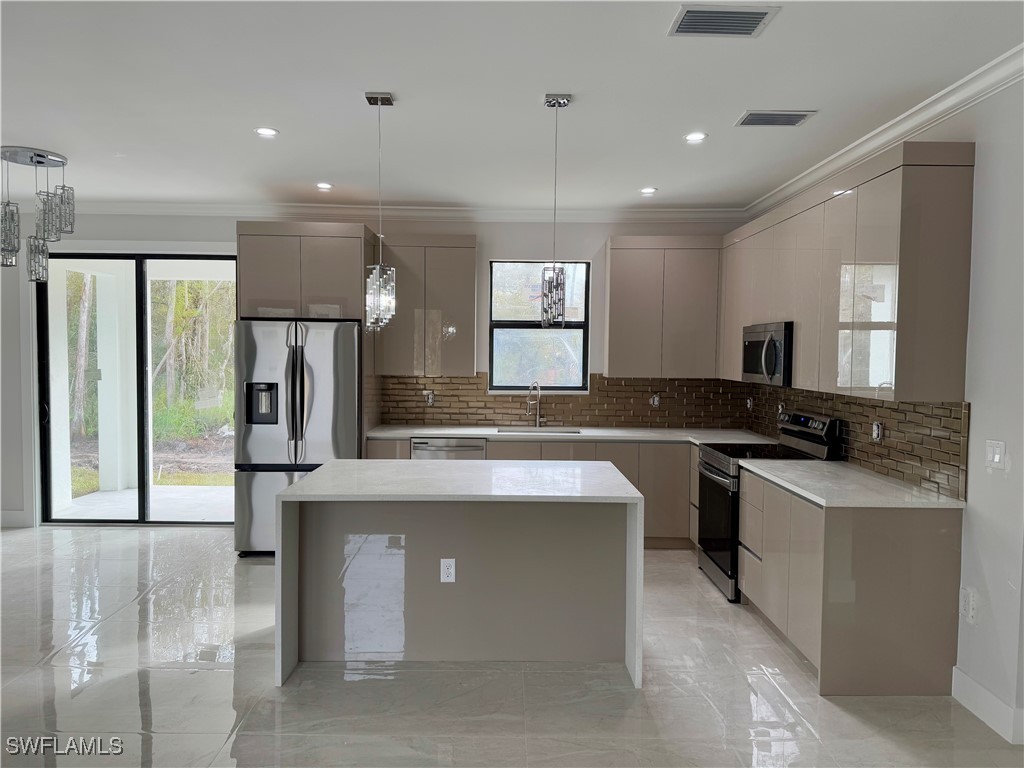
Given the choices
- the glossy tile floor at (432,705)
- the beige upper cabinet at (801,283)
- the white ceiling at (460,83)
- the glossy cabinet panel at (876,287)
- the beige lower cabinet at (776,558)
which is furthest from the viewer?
the beige upper cabinet at (801,283)

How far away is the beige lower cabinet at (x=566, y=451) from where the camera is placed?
5070mm

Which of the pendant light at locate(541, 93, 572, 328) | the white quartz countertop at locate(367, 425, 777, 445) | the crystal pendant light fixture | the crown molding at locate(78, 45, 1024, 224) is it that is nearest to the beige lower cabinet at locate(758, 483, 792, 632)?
the white quartz countertop at locate(367, 425, 777, 445)

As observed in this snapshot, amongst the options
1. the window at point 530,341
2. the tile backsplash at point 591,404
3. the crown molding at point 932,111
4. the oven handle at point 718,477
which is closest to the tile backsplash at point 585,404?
the tile backsplash at point 591,404

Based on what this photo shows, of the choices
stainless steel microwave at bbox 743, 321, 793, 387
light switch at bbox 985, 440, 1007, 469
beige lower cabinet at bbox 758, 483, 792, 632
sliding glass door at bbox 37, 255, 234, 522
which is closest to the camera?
light switch at bbox 985, 440, 1007, 469

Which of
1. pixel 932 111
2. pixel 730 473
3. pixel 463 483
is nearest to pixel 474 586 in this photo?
pixel 463 483

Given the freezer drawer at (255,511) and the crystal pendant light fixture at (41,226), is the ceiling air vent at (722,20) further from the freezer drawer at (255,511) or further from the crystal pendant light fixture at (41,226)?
the freezer drawer at (255,511)

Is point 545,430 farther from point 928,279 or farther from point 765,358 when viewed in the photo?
point 928,279

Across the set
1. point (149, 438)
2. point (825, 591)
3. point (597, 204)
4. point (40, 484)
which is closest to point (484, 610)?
point (825, 591)

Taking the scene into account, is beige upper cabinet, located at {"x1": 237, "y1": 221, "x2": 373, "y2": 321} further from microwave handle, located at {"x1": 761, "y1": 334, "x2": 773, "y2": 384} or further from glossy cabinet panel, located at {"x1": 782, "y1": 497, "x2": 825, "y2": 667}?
glossy cabinet panel, located at {"x1": 782, "y1": 497, "x2": 825, "y2": 667}

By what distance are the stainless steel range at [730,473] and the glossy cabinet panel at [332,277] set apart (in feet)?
9.24

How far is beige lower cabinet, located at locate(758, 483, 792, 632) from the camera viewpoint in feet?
11.1

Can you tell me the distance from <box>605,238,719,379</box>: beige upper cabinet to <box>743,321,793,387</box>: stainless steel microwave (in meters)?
0.68

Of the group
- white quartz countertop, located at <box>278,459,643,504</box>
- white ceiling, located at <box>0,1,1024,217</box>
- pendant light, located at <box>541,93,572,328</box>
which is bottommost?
white quartz countertop, located at <box>278,459,643,504</box>

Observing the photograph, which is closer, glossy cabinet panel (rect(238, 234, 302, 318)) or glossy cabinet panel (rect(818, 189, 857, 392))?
glossy cabinet panel (rect(818, 189, 857, 392))
